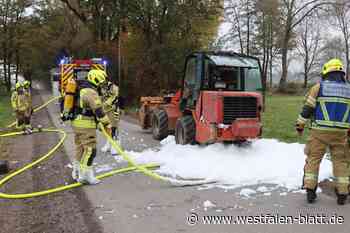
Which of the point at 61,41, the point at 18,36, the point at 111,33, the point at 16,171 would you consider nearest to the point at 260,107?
the point at 16,171

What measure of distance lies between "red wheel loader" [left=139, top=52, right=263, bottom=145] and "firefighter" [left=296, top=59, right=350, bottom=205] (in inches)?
95.3

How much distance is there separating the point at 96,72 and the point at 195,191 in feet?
8.12

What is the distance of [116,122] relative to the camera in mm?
9133

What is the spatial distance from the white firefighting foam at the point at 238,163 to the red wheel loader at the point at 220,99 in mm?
303

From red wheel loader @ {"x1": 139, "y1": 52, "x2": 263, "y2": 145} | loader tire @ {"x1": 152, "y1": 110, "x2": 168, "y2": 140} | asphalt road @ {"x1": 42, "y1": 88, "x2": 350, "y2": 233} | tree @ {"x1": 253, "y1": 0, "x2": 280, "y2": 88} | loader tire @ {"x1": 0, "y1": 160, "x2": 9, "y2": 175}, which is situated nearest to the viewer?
asphalt road @ {"x1": 42, "y1": 88, "x2": 350, "y2": 233}

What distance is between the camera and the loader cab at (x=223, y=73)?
28.1ft

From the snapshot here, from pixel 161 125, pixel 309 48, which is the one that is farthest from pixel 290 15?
pixel 161 125

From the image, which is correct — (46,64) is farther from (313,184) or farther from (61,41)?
(313,184)

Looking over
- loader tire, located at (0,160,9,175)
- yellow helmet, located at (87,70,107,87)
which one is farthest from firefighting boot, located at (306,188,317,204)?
loader tire, located at (0,160,9,175)

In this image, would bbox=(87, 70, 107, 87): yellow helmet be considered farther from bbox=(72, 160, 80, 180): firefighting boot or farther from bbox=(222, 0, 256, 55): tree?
bbox=(222, 0, 256, 55): tree

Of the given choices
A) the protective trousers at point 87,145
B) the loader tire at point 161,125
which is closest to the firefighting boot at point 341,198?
the protective trousers at point 87,145

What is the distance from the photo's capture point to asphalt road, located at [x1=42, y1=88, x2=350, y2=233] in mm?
4531

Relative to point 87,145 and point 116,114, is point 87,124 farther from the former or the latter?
point 116,114

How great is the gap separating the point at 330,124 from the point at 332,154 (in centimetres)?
44
